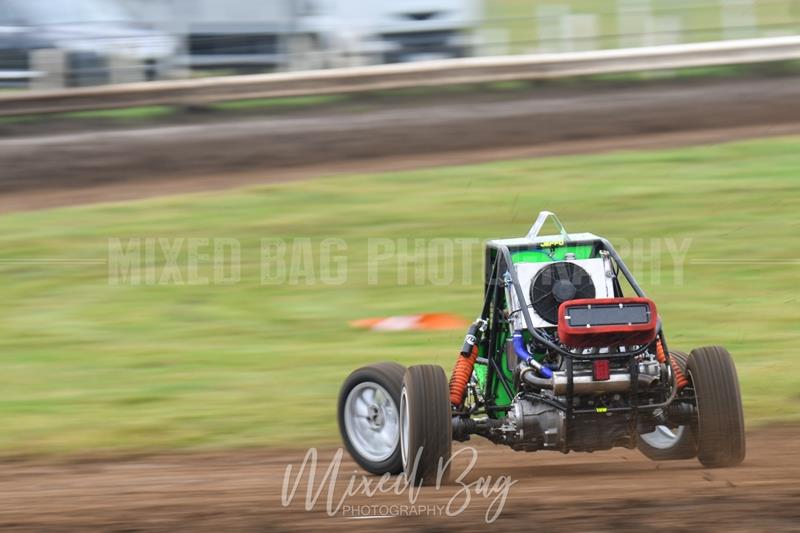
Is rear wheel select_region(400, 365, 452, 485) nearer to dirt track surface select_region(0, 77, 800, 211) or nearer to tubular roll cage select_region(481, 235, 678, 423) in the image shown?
tubular roll cage select_region(481, 235, 678, 423)

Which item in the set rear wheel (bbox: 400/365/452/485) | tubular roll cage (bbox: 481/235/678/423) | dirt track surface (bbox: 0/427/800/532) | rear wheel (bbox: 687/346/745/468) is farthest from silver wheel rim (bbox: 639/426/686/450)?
rear wheel (bbox: 400/365/452/485)

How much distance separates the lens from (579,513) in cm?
576

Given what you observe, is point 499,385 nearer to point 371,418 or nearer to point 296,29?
point 371,418

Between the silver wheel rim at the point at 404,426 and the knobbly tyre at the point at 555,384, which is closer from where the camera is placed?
the knobbly tyre at the point at 555,384

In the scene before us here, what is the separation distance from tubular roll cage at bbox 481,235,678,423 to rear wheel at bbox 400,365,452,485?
0.48 metres

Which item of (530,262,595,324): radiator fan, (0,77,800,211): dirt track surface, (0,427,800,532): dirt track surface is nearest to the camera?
(0,427,800,532): dirt track surface

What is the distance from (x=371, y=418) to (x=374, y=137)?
10.4 metres

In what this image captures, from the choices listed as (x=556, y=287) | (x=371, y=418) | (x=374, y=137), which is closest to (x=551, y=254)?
(x=556, y=287)

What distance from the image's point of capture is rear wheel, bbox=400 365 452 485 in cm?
628

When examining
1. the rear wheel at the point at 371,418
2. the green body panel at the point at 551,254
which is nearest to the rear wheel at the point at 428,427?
the rear wheel at the point at 371,418

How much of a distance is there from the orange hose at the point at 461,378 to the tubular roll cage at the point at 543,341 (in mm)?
102

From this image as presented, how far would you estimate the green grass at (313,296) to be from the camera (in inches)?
349

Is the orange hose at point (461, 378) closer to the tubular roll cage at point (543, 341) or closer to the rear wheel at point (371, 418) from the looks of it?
the tubular roll cage at point (543, 341)

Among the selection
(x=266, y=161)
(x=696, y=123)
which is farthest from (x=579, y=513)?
(x=696, y=123)
